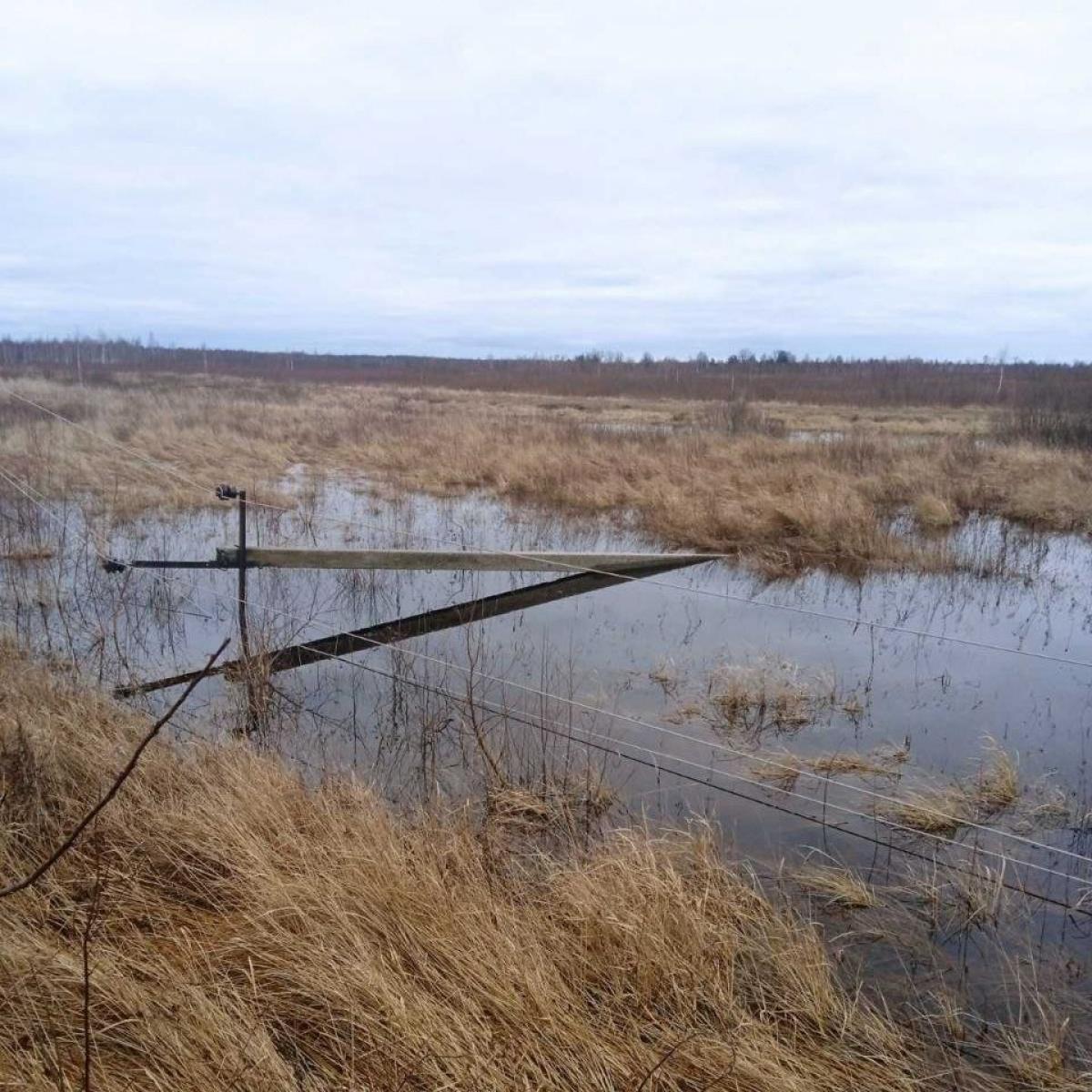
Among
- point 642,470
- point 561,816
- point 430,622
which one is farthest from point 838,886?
point 642,470

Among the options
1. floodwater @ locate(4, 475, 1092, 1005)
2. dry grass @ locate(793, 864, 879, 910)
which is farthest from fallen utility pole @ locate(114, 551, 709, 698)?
dry grass @ locate(793, 864, 879, 910)

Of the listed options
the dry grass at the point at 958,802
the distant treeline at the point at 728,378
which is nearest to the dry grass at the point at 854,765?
the dry grass at the point at 958,802

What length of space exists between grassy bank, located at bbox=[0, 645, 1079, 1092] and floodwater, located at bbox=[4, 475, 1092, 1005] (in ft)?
3.20

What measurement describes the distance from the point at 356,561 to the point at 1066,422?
17.2 metres

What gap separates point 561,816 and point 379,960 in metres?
1.80

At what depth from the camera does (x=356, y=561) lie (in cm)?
827

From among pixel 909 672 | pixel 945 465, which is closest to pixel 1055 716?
pixel 909 672

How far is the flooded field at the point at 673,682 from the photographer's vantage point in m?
4.92

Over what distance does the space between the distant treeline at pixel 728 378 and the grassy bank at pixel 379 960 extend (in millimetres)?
22276

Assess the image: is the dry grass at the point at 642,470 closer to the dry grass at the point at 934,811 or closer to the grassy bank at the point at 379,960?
the dry grass at the point at 934,811

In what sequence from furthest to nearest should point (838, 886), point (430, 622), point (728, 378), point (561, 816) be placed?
point (728, 378), point (430, 622), point (561, 816), point (838, 886)

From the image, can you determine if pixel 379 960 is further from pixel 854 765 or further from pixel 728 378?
pixel 728 378

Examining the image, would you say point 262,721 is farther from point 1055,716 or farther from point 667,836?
point 1055,716

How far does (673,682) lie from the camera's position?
6.62 m
